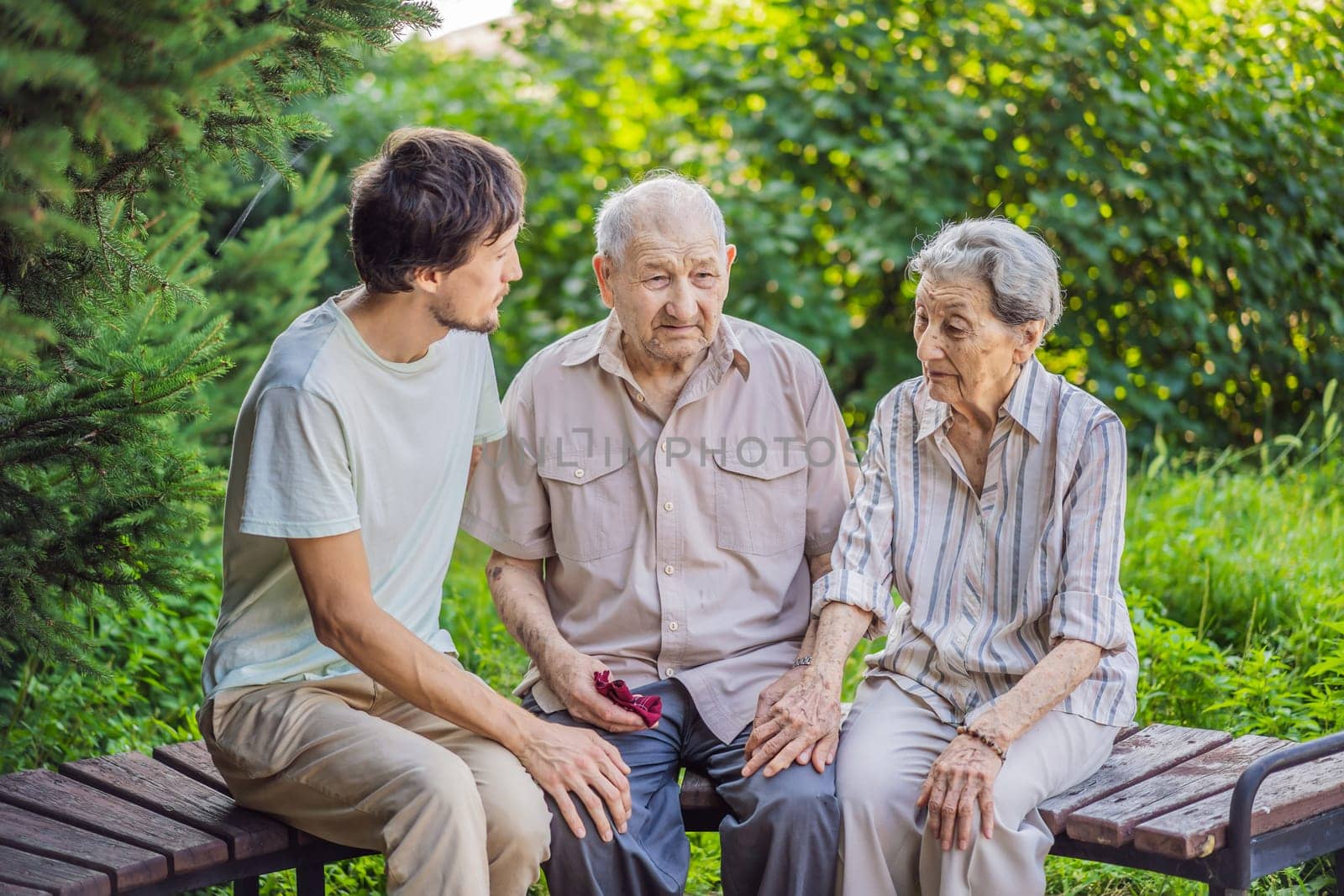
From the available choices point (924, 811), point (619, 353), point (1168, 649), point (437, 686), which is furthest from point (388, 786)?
point (1168, 649)

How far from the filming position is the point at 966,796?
94.3 inches

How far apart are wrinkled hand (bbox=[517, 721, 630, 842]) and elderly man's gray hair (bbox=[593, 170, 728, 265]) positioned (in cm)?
103

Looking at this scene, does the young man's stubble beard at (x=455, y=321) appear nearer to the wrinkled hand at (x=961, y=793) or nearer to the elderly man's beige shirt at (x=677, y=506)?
the elderly man's beige shirt at (x=677, y=506)

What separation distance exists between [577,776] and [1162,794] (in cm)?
110

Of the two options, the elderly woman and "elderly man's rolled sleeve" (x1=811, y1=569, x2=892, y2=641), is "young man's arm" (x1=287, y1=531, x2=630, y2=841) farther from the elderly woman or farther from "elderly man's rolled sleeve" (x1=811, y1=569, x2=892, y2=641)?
"elderly man's rolled sleeve" (x1=811, y1=569, x2=892, y2=641)

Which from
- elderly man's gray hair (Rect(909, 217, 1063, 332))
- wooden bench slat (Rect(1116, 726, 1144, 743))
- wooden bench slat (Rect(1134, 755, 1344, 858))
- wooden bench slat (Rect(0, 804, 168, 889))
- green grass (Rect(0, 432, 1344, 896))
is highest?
elderly man's gray hair (Rect(909, 217, 1063, 332))

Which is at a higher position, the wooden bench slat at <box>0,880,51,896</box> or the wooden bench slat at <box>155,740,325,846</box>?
the wooden bench slat at <box>0,880,51,896</box>

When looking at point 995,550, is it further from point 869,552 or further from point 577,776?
point 577,776

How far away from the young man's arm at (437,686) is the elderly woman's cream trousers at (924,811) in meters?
0.45

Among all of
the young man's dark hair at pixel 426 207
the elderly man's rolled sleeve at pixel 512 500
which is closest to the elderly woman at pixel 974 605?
the elderly man's rolled sleeve at pixel 512 500

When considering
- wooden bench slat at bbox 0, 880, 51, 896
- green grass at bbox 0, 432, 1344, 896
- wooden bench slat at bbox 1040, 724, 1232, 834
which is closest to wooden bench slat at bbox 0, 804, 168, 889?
wooden bench slat at bbox 0, 880, 51, 896

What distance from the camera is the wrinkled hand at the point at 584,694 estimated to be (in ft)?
8.78

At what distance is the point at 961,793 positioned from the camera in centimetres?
241

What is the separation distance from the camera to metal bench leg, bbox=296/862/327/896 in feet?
8.25
